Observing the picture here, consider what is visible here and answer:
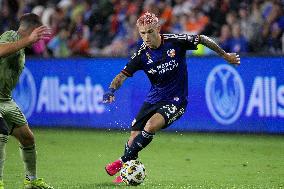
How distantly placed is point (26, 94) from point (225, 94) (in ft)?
16.1

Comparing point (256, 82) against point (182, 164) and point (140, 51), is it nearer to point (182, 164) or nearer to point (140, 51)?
point (182, 164)

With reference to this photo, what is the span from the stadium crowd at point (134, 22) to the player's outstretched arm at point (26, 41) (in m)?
8.13

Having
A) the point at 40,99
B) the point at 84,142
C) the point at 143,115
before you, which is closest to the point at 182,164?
the point at 143,115

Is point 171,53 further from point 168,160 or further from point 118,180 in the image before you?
point 168,160

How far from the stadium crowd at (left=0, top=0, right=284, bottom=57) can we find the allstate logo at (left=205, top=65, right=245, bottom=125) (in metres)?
0.87

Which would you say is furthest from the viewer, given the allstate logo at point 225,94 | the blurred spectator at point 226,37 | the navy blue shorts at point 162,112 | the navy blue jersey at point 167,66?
the blurred spectator at point 226,37

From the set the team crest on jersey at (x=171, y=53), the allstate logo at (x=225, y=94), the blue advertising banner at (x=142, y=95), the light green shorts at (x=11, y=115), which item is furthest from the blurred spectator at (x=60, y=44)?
the light green shorts at (x=11, y=115)

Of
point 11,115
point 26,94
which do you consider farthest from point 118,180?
point 26,94

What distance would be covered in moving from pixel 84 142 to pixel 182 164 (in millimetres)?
3828

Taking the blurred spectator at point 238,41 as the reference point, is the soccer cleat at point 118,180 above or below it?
below

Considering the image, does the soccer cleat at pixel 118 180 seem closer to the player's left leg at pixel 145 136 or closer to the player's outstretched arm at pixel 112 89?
the player's left leg at pixel 145 136

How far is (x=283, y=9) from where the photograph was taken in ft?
53.8

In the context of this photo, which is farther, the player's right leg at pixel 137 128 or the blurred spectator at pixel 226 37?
the blurred spectator at pixel 226 37

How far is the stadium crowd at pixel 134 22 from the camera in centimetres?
1645
